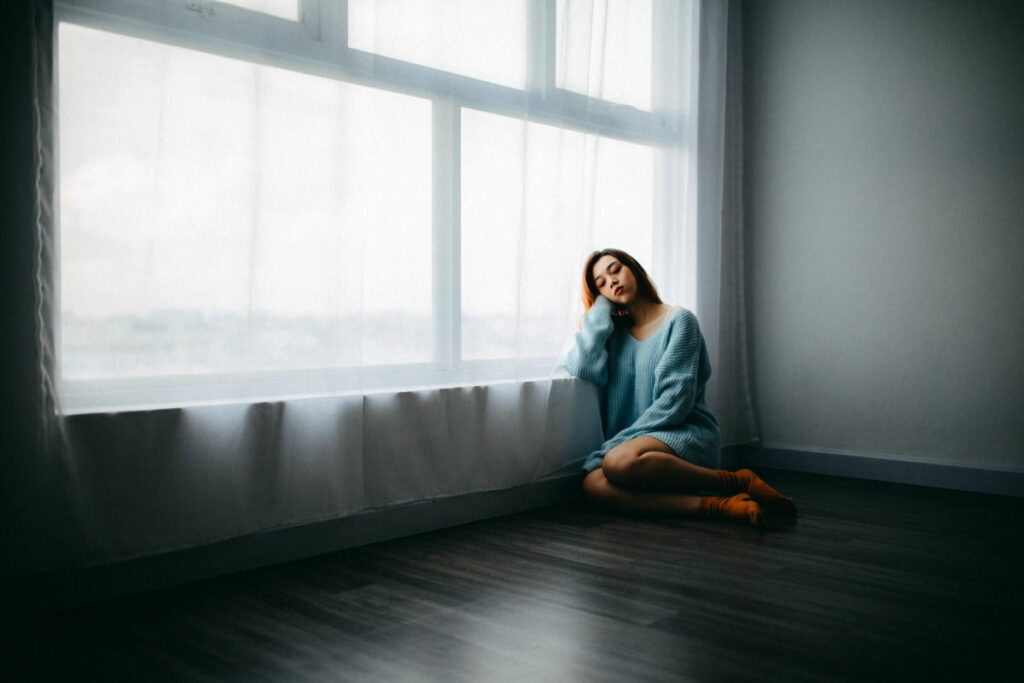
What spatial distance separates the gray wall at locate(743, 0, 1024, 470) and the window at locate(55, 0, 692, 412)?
1.01 meters

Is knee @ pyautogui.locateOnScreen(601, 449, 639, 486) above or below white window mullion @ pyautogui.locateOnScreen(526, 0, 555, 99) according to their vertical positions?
below

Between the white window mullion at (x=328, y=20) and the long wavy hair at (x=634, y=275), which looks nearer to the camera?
the white window mullion at (x=328, y=20)

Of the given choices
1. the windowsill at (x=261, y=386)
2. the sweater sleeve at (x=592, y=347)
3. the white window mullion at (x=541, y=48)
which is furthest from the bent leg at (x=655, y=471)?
the white window mullion at (x=541, y=48)

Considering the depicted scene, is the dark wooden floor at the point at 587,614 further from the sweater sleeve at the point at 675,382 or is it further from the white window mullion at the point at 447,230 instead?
the white window mullion at the point at 447,230

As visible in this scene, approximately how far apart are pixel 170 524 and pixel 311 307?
24.2 inches

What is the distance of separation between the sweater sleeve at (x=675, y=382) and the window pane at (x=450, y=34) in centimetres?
97

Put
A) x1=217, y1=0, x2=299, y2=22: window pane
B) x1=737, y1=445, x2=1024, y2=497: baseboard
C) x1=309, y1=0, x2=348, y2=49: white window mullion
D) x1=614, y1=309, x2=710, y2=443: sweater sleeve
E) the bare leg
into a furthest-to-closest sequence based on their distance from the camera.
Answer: x1=737, y1=445, x2=1024, y2=497: baseboard → x1=614, y1=309, x2=710, y2=443: sweater sleeve → the bare leg → x1=309, y1=0, x2=348, y2=49: white window mullion → x1=217, y1=0, x2=299, y2=22: window pane

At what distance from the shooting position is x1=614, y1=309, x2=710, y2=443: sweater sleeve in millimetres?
2766

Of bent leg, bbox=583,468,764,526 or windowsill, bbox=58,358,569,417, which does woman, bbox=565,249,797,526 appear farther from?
windowsill, bbox=58,358,569,417

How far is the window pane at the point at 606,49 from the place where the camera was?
2.86 meters

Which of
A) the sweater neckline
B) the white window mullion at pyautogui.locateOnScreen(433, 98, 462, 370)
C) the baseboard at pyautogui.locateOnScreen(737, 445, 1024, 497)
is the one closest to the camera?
the white window mullion at pyautogui.locateOnScreen(433, 98, 462, 370)

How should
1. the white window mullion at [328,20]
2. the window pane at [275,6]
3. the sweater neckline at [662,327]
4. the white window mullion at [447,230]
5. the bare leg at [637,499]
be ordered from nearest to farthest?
the window pane at [275,6] → the white window mullion at [328,20] → the white window mullion at [447,230] → the bare leg at [637,499] → the sweater neckline at [662,327]

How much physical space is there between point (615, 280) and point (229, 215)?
1370 millimetres

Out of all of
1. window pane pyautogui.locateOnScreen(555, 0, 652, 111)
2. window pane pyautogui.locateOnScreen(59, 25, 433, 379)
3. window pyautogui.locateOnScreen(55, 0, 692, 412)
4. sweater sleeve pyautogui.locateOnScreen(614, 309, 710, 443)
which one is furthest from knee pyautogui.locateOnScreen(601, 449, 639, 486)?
window pane pyautogui.locateOnScreen(555, 0, 652, 111)
